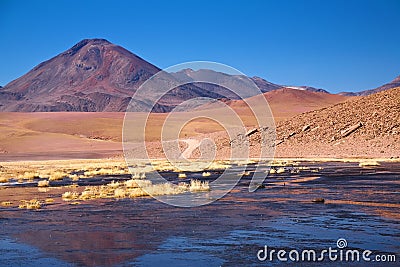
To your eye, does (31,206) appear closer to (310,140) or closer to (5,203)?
(5,203)

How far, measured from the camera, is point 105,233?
56.5ft

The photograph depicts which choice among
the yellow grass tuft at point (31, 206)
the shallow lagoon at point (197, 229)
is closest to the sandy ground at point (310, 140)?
the shallow lagoon at point (197, 229)

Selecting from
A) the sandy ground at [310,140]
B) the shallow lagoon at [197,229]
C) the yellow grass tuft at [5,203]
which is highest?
the sandy ground at [310,140]

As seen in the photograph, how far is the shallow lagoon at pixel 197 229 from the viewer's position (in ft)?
45.6

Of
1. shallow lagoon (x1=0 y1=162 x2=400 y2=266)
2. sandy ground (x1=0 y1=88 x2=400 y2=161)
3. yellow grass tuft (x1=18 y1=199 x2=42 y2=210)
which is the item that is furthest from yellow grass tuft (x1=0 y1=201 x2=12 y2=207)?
sandy ground (x1=0 y1=88 x2=400 y2=161)

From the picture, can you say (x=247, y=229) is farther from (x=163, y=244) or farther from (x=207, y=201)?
(x=207, y=201)

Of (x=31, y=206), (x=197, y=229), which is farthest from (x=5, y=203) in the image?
(x=197, y=229)

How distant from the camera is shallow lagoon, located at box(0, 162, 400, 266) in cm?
1391

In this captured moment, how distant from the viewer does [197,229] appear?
17.8 metres

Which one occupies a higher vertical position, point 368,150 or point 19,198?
point 368,150

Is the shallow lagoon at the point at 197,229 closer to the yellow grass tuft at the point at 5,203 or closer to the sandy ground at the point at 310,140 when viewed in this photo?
the yellow grass tuft at the point at 5,203

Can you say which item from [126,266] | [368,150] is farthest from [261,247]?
[368,150]

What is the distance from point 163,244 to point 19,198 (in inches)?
599

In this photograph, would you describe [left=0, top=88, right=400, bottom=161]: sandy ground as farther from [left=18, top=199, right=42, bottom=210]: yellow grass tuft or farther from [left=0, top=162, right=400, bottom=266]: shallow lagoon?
[left=18, top=199, right=42, bottom=210]: yellow grass tuft
